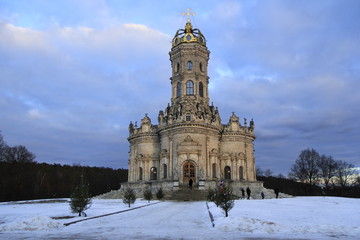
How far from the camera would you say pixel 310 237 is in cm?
1066

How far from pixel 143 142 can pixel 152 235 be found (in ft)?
125

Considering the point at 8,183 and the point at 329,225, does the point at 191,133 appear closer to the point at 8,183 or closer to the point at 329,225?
the point at 329,225

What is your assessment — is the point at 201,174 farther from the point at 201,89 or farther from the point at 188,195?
the point at 201,89

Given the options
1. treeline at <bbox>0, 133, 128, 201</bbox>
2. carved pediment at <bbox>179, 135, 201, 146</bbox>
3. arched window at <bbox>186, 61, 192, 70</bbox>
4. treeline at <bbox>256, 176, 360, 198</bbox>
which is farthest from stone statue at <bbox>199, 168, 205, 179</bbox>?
treeline at <bbox>0, 133, 128, 201</bbox>

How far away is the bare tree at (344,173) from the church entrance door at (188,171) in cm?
4304

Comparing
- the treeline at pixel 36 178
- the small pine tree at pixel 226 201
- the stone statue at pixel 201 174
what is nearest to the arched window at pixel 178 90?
the stone statue at pixel 201 174

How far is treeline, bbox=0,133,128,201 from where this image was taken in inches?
2246

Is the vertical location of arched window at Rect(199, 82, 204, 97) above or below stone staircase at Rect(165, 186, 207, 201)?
above

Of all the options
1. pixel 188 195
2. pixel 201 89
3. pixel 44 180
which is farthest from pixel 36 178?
pixel 188 195

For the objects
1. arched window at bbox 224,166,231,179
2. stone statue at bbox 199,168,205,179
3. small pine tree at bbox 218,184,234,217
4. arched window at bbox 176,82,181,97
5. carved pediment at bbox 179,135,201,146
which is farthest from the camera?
arched window at bbox 176,82,181,97

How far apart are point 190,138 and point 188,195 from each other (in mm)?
8669

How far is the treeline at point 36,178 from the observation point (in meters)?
57.0

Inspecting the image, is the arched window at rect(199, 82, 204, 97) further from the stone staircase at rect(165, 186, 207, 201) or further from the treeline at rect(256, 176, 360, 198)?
the treeline at rect(256, 176, 360, 198)

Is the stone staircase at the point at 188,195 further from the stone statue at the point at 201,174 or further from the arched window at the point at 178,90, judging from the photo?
the arched window at the point at 178,90
